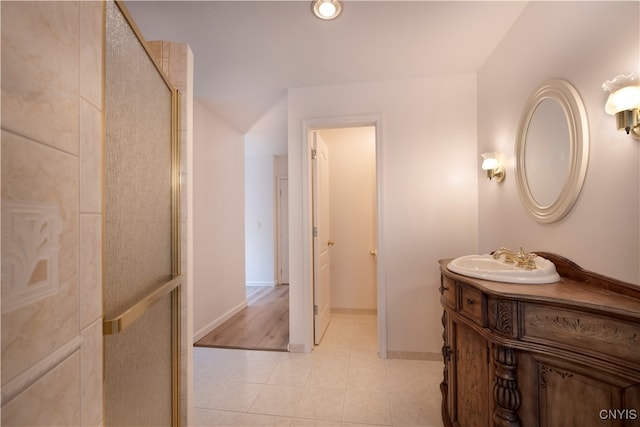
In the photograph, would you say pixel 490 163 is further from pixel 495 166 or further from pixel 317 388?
pixel 317 388

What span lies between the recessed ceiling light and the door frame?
0.90 m

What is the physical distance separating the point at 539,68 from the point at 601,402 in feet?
5.09

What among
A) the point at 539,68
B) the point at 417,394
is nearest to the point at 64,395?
the point at 417,394

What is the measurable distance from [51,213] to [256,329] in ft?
9.50

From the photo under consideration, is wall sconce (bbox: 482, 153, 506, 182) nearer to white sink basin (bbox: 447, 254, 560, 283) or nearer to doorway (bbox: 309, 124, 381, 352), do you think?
white sink basin (bbox: 447, 254, 560, 283)

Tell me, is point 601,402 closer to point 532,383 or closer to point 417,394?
point 532,383

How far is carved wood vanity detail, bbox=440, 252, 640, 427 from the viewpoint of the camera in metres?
0.79

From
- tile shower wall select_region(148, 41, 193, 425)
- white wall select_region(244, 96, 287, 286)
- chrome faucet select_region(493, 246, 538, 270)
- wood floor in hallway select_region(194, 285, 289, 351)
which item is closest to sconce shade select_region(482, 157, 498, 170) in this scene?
chrome faucet select_region(493, 246, 538, 270)

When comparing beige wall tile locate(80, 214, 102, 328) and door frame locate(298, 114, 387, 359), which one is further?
door frame locate(298, 114, 387, 359)

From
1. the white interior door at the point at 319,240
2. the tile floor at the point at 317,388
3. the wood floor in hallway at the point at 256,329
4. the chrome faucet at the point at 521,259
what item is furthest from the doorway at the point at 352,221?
the chrome faucet at the point at 521,259

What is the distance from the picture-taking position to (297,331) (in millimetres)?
2479

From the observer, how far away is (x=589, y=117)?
1164 millimetres

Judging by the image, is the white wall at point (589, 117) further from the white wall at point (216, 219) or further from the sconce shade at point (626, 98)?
the white wall at point (216, 219)

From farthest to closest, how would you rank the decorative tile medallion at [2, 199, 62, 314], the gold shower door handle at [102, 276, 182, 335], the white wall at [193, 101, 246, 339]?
the white wall at [193, 101, 246, 339]
the gold shower door handle at [102, 276, 182, 335]
the decorative tile medallion at [2, 199, 62, 314]
